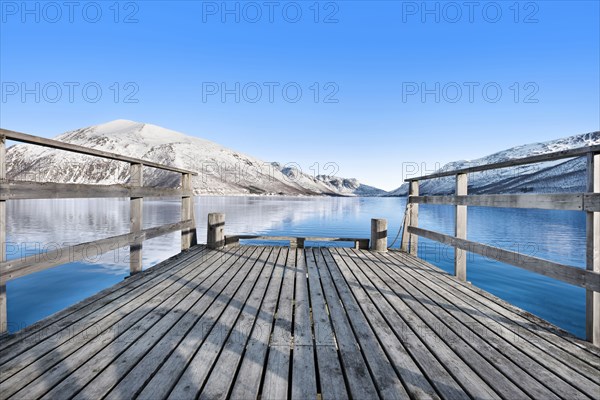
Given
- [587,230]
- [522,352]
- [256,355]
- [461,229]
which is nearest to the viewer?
[256,355]

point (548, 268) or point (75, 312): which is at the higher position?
point (548, 268)

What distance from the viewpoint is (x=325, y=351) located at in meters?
2.21

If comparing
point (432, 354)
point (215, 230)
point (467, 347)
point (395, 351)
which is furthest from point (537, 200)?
point (215, 230)

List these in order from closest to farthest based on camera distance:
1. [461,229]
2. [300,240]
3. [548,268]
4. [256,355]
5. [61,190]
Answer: [256,355] → [548,268] → [61,190] → [461,229] → [300,240]

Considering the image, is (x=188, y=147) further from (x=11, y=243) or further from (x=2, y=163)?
(x=2, y=163)

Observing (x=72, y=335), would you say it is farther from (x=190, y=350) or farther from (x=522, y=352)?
(x=522, y=352)

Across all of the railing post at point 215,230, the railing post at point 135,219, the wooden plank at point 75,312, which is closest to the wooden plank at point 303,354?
the wooden plank at point 75,312

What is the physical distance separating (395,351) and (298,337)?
2.63 ft

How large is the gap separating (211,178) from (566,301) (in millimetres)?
162435

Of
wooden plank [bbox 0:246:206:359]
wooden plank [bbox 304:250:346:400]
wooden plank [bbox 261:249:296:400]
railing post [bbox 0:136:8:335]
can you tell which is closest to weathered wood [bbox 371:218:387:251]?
wooden plank [bbox 304:250:346:400]

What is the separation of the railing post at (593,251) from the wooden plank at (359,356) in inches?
75.9

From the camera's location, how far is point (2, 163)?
2.43m

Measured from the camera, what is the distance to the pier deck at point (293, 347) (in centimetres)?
179

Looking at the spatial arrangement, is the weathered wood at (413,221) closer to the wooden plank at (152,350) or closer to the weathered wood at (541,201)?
the weathered wood at (541,201)
